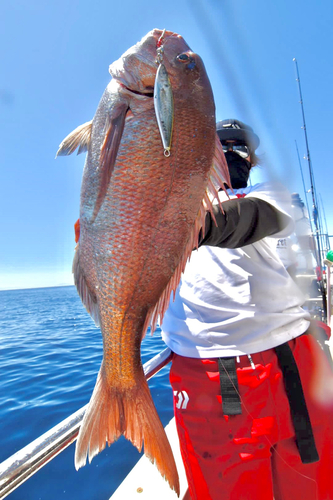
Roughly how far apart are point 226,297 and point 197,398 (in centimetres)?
53

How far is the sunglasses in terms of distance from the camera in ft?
5.83

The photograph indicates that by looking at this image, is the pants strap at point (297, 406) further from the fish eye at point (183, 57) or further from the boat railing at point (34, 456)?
the fish eye at point (183, 57)

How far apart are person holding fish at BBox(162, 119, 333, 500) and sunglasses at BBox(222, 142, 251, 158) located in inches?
13.3

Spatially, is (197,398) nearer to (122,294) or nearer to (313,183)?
(122,294)

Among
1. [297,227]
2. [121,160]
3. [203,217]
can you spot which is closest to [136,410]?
[203,217]

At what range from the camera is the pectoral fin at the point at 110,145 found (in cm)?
99

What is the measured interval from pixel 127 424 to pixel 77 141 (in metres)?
1.17

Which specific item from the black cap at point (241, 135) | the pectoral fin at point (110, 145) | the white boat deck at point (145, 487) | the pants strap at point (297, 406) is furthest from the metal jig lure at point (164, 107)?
the white boat deck at point (145, 487)

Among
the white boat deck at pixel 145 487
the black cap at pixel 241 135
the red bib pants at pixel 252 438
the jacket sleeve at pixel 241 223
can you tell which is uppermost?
the black cap at pixel 241 135

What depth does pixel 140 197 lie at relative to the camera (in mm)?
963

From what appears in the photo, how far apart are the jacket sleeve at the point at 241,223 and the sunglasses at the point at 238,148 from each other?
637 millimetres

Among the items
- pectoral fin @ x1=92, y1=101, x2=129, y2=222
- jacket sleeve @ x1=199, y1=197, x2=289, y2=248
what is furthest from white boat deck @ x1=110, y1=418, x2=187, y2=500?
pectoral fin @ x1=92, y1=101, x2=129, y2=222

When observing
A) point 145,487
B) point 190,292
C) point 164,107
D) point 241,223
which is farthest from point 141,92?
point 145,487

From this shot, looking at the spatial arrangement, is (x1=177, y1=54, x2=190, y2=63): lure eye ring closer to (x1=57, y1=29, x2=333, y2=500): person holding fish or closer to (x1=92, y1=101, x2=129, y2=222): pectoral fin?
(x1=57, y1=29, x2=333, y2=500): person holding fish
